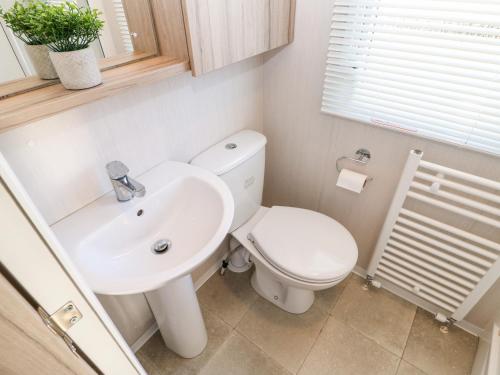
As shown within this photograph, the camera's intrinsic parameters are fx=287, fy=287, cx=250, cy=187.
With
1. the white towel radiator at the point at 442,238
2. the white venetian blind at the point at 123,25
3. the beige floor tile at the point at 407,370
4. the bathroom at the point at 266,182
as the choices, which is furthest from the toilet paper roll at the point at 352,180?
the white venetian blind at the point at 123,25

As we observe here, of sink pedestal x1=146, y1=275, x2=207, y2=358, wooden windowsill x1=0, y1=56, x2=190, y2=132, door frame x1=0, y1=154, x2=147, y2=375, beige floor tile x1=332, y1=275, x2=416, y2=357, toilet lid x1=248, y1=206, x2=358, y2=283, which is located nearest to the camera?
door frame x1=0, y1=154, x2=147, y2=375

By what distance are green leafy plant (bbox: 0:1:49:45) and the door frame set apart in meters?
0.54

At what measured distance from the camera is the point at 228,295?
1638 mm

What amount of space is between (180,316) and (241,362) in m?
0.42

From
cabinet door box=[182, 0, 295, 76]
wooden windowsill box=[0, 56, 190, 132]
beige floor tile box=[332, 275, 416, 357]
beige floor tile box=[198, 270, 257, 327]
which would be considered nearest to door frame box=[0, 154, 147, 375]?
wooden windowsill box=[0, 56, 190, 132]

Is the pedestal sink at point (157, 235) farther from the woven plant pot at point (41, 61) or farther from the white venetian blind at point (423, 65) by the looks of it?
the white venetian blind at point (423, 65)

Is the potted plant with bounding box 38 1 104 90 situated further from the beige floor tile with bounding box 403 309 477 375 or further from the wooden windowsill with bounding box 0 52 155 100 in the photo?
the beige floor tile with bounding box 403 309 477 375

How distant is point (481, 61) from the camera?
92cm

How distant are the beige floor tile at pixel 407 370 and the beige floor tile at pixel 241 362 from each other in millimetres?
514

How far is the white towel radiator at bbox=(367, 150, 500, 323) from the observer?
112 centimetres

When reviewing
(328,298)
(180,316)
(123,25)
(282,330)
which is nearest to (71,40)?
(123,25)

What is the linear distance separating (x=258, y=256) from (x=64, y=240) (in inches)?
31.3

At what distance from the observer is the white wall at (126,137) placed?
0.79 m

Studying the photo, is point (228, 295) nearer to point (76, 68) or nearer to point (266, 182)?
point (266, 182)
